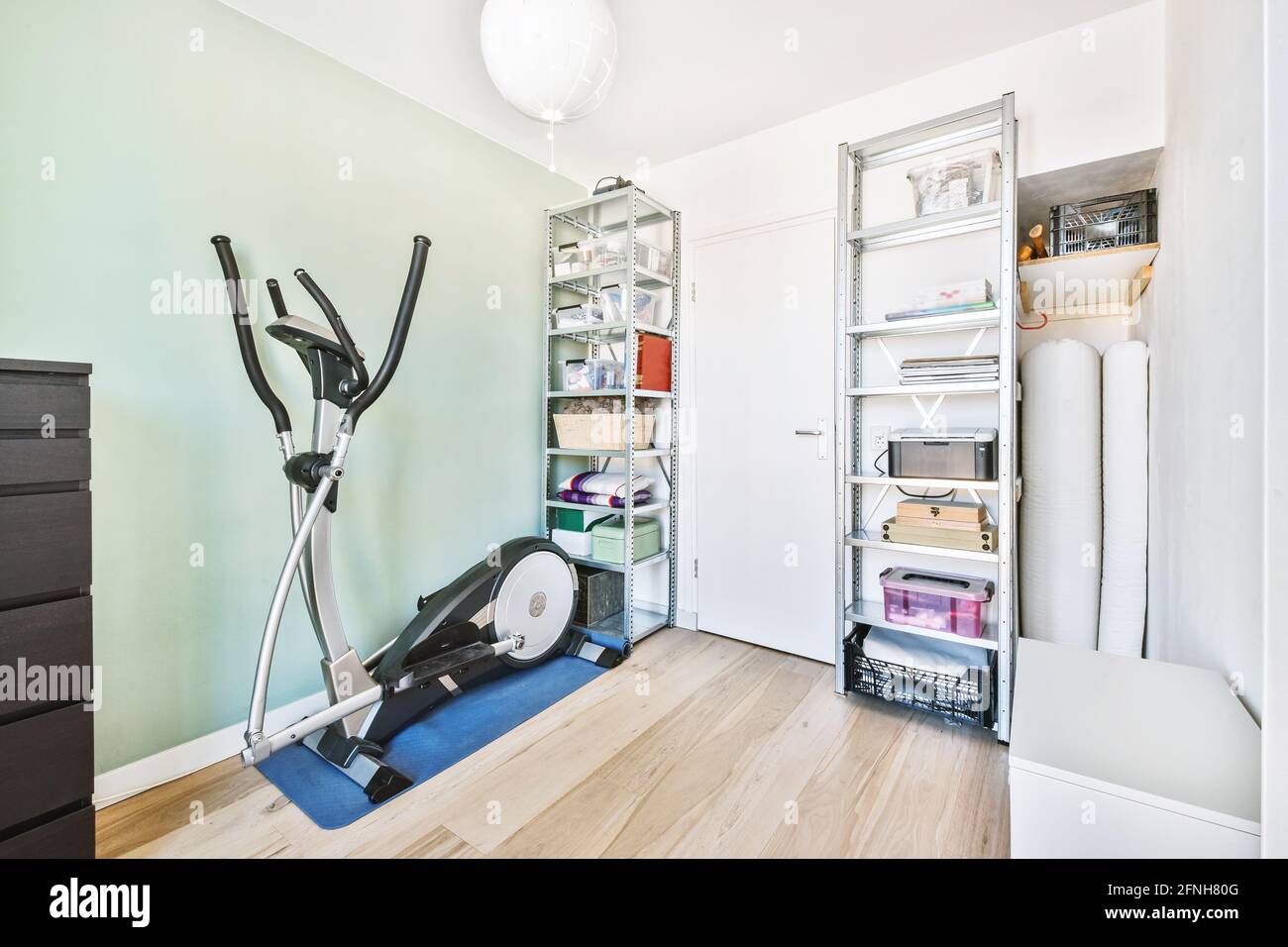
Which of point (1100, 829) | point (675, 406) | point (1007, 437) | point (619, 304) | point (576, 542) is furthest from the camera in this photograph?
point (675, 406)

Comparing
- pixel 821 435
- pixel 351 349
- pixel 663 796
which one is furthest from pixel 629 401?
pixel 663 796

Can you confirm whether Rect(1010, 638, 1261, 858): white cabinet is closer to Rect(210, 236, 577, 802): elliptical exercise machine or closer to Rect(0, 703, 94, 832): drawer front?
Rect(210, 236, 577, 802): elliptical exercise machine

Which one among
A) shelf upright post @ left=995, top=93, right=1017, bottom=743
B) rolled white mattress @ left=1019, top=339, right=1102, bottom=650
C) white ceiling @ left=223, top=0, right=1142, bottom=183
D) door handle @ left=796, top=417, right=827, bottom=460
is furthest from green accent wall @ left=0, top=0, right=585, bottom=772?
rolled white mattress @ left=1019, top=339, right=1102, bottom=650

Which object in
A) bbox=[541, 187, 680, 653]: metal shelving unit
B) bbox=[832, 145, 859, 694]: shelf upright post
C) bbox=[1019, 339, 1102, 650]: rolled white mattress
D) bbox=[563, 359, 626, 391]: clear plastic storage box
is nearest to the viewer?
bbox=[1019, 339, 1102, 650]: rolled white mattress

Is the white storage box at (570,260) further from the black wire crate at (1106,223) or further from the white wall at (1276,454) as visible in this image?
the white wall at (1276,454)

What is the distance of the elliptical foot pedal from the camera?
1604mm

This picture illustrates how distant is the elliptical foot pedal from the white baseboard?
59 centimetres

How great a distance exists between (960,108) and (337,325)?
2.50 metres

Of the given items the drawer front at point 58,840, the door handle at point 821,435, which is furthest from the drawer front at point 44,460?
the door handle at point 821,435

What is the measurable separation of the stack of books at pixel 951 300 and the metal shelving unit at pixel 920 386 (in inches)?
1.2

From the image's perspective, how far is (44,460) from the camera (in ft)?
3.73

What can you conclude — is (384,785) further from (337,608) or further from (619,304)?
(619,304)

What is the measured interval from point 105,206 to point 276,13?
896mm

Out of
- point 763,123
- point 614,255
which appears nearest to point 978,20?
point 763,123
